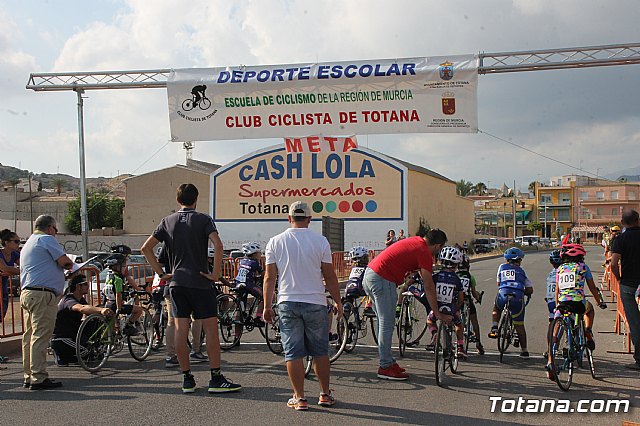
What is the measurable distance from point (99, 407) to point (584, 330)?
5.44 metres

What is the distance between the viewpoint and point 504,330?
29.2 ft

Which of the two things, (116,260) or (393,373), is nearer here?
(393,373)

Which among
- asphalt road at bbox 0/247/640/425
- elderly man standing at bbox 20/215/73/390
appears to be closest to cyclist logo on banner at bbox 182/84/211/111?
asphalt road at bbox 0/247/640/425

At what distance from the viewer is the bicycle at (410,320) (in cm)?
928

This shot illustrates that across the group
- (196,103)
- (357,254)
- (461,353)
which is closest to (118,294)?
(357,254)

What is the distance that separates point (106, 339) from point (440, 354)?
4371mm

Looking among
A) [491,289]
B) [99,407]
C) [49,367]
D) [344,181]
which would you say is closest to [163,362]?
[49,367]

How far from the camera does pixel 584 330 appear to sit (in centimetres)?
777

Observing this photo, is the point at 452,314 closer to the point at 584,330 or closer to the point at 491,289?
the point at 584,330

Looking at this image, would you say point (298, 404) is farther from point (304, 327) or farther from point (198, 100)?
point (198, 100)

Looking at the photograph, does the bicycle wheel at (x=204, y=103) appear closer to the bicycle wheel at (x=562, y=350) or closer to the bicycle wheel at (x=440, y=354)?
the bicycle wheel at (x=440, y=354)

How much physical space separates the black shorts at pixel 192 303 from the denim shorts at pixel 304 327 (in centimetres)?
98

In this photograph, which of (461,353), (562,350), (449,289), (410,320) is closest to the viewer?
(562,350)

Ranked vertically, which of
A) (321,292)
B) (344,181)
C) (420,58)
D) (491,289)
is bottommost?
(491,289)
